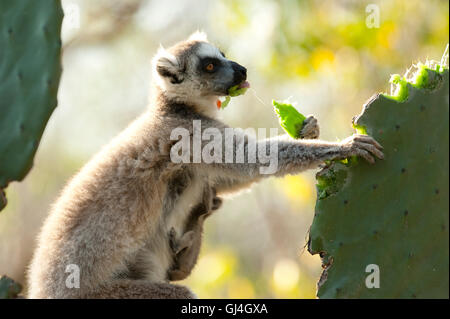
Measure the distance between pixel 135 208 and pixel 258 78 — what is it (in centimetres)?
700

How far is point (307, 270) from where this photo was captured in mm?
11680

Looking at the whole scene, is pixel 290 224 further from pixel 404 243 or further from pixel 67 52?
pixel 404 243

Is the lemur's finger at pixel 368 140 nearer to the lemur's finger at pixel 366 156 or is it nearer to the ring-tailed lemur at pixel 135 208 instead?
the lemur's finger at pixel 366 156

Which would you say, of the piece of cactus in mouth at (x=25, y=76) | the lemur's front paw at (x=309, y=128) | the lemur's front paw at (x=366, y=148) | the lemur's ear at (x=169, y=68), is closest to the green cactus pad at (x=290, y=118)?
the lemur's front paw at (x=309, y=128)

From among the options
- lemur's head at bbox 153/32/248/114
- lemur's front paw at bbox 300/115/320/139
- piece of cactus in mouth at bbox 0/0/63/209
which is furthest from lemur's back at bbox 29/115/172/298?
lemur's front paw at bbox 300/115/320/139

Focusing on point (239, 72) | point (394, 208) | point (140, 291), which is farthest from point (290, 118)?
point (140, 291)

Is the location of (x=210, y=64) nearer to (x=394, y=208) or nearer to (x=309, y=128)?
(x=309, y=128)

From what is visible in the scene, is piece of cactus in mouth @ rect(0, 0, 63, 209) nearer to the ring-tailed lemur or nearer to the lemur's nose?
the ring-tailed lemur

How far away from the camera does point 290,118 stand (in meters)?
4.24

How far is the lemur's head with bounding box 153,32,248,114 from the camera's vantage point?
4.93 meters

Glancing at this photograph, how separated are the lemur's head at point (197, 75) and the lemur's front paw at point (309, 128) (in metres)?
0.81

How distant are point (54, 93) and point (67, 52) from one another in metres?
8.15
